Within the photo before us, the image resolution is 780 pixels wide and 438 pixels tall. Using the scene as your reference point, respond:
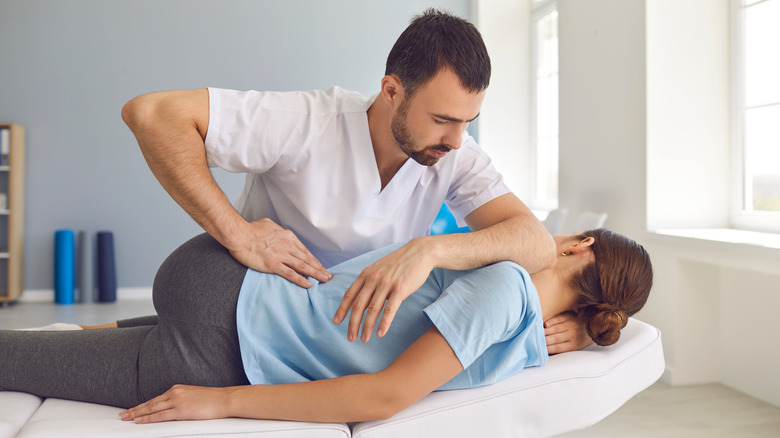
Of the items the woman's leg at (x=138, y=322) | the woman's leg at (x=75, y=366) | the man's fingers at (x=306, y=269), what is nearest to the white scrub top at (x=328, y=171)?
the man's fingers at (x=306, y=269)

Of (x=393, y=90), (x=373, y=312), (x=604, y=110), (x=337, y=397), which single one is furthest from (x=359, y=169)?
(x=604, y=110)

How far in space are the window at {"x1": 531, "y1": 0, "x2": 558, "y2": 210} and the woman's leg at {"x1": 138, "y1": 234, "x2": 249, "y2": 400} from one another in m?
4.39

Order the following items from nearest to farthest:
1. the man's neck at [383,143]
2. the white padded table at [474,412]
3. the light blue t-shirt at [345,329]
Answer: the white padded table at [474,412], the light blue t-shirt at [345,329], the man's neck at [383,143]

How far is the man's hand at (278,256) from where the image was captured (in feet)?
4.56

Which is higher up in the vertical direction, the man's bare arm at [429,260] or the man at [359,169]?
the man at [359,169]

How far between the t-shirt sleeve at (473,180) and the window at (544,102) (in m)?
3.69

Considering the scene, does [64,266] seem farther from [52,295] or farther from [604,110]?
[604,110]

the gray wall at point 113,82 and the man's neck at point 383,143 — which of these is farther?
the gray wall at point 113,82

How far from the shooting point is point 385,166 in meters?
1.78

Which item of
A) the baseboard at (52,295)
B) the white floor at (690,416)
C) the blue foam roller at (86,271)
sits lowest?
the white floor at (690,416)

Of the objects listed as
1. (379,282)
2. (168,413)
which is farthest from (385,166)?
(168,413)

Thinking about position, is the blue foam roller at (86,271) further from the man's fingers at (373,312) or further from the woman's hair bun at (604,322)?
the woman's hair bun at (604,322)

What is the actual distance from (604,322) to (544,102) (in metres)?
4.56

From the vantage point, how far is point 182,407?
117 centimetres
